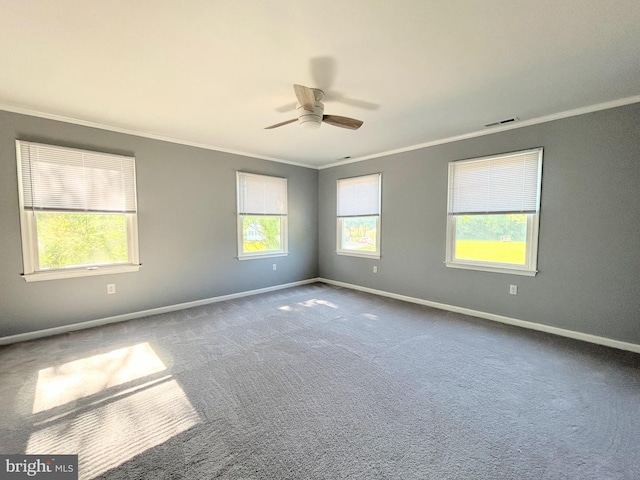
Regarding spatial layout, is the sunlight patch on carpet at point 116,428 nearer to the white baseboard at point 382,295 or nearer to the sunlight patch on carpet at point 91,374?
the sunlight patch on carpet at point 91,374

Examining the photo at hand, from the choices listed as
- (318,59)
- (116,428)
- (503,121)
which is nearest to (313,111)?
(318,59)

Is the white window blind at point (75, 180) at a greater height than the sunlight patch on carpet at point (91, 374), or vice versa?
the white window blind at point (75, 180)

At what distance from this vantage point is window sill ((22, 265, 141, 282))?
10.3 ft

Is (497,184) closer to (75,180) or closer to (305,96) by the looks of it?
(305,96)

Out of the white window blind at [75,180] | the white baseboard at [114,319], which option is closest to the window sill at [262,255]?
the white baseboard at [114,319]

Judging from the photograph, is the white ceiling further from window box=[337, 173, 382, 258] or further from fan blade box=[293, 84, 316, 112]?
window box=[337, 173, 382, 258]

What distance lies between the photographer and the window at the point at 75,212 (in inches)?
121

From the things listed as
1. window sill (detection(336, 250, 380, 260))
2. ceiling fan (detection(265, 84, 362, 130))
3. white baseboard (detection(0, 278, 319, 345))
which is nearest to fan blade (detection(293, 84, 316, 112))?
ceiling fan (detection(265, 84, 362, 130))

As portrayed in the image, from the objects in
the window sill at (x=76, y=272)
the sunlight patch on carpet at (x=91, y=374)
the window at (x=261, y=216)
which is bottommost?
the sunlight patch on carpet at (x=91, y=374)

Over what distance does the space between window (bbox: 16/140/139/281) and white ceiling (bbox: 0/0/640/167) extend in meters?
0.51

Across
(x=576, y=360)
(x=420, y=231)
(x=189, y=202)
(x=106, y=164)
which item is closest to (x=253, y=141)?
(x=189, y=202)

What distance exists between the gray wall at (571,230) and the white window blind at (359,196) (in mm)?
831

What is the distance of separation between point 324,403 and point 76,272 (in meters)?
3.39

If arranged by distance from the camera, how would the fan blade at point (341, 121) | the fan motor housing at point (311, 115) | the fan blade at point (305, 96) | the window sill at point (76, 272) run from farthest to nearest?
1. the window sill at point (76, 272)
2. the fan blade at point (341, 121)
3. the fan motor housing at point (311, 115)
4. the fan blade at point (305, 96)
